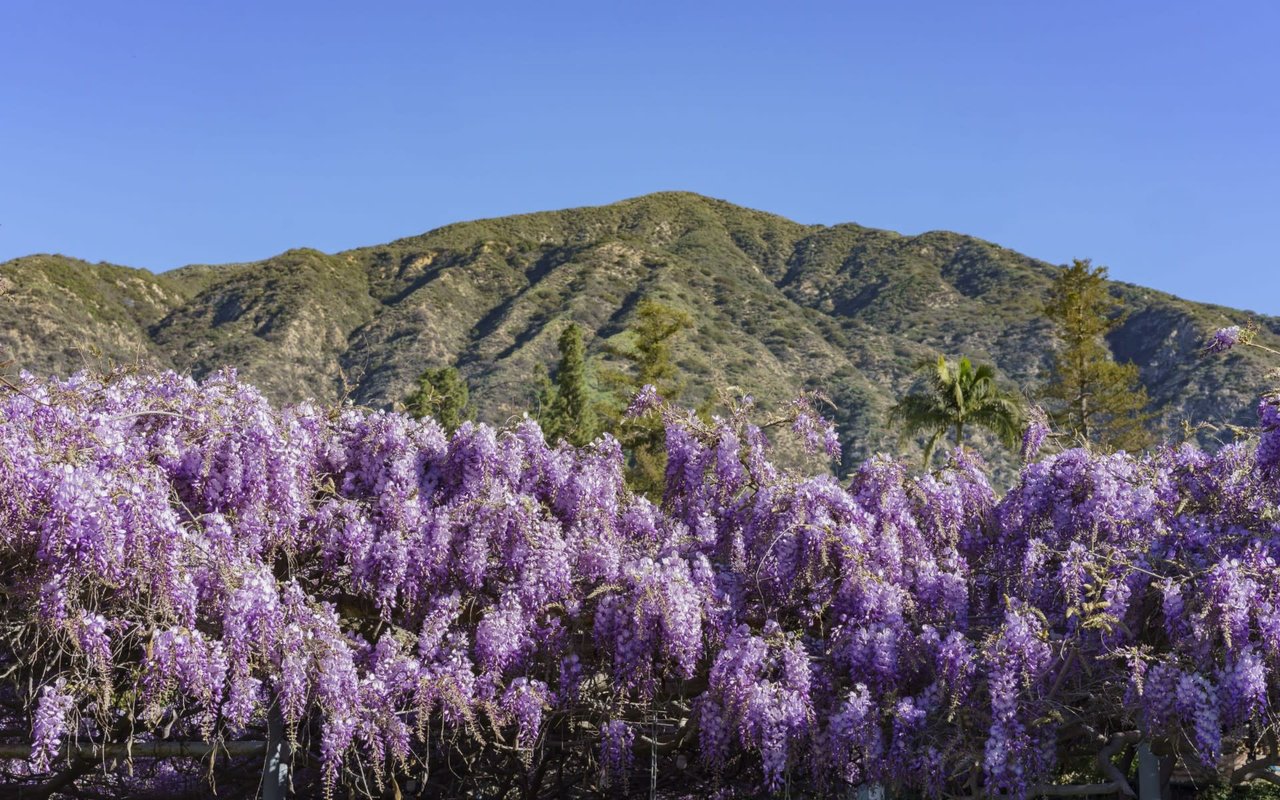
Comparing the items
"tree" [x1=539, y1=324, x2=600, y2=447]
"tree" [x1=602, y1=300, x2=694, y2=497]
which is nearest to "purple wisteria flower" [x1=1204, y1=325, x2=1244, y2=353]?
"tree" [x1=602, y1=300, x2=694, y2=497]

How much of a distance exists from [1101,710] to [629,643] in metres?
2.81

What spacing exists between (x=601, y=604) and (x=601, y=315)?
55842 mm

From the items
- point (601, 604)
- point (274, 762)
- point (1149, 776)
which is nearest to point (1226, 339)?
point (1149, 776)

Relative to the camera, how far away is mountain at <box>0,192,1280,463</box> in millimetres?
50406

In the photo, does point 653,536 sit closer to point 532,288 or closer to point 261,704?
point 261,704

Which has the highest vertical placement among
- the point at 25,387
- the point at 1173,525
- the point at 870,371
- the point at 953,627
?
the point at 870,371

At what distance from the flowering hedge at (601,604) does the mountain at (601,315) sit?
3418 centimetres

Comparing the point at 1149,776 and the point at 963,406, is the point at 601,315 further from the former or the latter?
the point at 1149,776

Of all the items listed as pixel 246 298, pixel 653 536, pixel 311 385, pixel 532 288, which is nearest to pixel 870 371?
pixel 532 288

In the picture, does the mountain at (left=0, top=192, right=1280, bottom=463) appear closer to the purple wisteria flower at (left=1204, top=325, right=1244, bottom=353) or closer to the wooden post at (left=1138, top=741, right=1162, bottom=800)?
the wooden post at (left=1138, top=741, right=1162, bottom=800)

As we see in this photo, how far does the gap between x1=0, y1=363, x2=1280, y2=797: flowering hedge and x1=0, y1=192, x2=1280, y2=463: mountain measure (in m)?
34.2

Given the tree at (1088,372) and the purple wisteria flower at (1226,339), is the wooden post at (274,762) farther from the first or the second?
the tree at (1088,372)

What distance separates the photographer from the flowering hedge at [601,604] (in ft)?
20.8

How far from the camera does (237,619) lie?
6363 mm
